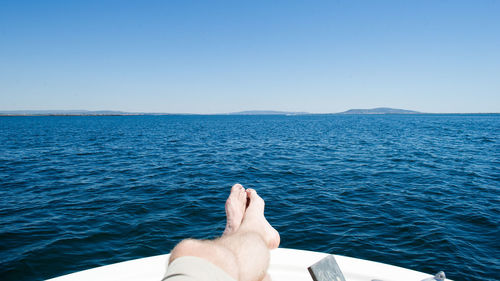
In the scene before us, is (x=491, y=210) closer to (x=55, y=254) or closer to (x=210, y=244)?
(x=210, y=244)

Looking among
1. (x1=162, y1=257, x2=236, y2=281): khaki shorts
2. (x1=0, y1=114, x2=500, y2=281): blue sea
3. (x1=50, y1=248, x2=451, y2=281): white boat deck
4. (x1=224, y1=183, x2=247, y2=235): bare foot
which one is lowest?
(x1=0, y1=114, x2=500, y2=281): blue sea

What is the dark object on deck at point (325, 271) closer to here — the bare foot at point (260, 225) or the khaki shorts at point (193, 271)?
the bare foot at point (260, 225)

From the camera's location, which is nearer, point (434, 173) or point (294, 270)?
point (294, 270)

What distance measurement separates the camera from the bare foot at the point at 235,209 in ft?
8.72

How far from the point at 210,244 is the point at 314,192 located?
6648mm

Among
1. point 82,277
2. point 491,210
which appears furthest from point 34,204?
point 491,210

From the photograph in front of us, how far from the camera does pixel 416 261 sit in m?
4.12

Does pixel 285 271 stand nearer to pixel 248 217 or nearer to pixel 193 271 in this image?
pixel 248 217

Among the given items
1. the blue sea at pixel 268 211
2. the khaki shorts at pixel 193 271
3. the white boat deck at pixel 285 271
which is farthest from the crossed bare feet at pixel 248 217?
the blue sea at pixel 268 211

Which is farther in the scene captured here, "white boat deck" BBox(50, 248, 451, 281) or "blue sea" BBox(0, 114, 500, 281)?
"blue sea" BBox(0, 114, 500, 281)

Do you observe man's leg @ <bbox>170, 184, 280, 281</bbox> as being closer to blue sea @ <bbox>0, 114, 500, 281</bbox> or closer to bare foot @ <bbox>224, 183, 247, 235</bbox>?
bare foot @ <bbox>224, 183, 247, 235</bbox>

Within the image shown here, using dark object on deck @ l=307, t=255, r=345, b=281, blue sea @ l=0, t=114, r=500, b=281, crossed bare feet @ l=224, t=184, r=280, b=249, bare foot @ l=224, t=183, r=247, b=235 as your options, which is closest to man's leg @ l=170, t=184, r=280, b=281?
crossed bare feet @ l=224, t=184, r=280, b=249

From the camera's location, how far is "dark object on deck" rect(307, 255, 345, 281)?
191cm

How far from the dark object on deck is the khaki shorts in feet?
2.85
